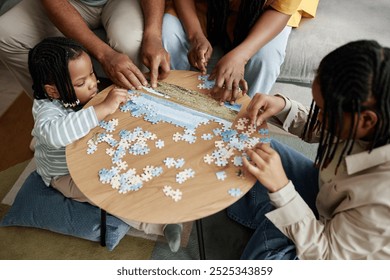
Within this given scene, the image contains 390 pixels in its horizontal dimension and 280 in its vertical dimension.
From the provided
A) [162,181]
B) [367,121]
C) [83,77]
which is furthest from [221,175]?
[83,77]

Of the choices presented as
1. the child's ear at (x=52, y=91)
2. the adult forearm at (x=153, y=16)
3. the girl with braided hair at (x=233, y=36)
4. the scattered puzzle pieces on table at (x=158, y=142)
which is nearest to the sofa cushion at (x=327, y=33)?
the girl with braided hair at (x=233, y=36)

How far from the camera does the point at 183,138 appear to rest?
1355 mm

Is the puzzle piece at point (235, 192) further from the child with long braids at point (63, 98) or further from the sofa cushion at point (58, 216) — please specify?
the sofa cushion at point (58, 216)

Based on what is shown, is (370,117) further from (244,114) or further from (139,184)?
(139,184)

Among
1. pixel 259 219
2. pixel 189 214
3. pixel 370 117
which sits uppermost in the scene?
pixel 370 117

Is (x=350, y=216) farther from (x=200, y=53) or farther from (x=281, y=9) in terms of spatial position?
(x=281, y=9)

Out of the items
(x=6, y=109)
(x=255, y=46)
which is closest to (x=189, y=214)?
(x=255, y=46)

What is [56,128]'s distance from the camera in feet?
4.51

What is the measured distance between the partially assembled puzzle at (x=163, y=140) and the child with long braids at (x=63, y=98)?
0.06 meters

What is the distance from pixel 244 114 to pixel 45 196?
105 cm

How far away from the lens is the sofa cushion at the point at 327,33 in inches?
81.0

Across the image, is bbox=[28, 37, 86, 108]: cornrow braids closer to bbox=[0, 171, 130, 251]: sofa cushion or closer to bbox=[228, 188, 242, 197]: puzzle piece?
bbox=[0, 171, 130, 251]: sofa cushion

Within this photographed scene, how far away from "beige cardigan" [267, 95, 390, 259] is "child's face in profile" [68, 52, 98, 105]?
888 millimetres

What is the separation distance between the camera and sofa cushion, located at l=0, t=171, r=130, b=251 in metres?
1.74
